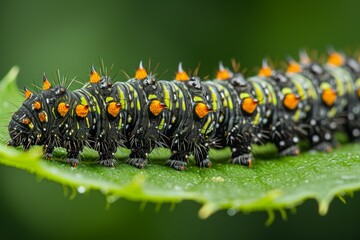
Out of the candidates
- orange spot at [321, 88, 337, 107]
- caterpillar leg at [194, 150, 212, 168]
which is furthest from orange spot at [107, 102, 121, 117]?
orange spot at [321, 88, 337, 107]

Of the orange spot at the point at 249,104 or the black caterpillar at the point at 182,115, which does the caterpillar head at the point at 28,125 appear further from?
the orange spot at the point at 249,104

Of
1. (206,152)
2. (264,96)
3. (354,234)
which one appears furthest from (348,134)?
(206,152)

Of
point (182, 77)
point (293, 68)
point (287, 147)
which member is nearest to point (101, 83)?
point (182, 77)

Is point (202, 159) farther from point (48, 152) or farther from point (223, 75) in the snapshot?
point (48, 152)

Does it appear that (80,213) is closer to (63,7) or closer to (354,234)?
(63,7)

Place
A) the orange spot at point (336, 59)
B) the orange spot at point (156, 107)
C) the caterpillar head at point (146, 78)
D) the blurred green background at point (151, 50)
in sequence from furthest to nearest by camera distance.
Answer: the orange spot at point (336, 59) < the blurred green background at point (151, 50) < the caterpillar head at point (146, 78) < the orange spot at point (156, 107)

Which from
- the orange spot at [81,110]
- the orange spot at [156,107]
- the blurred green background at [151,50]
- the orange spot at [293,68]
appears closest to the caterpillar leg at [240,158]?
the orange spot at [156,107]
